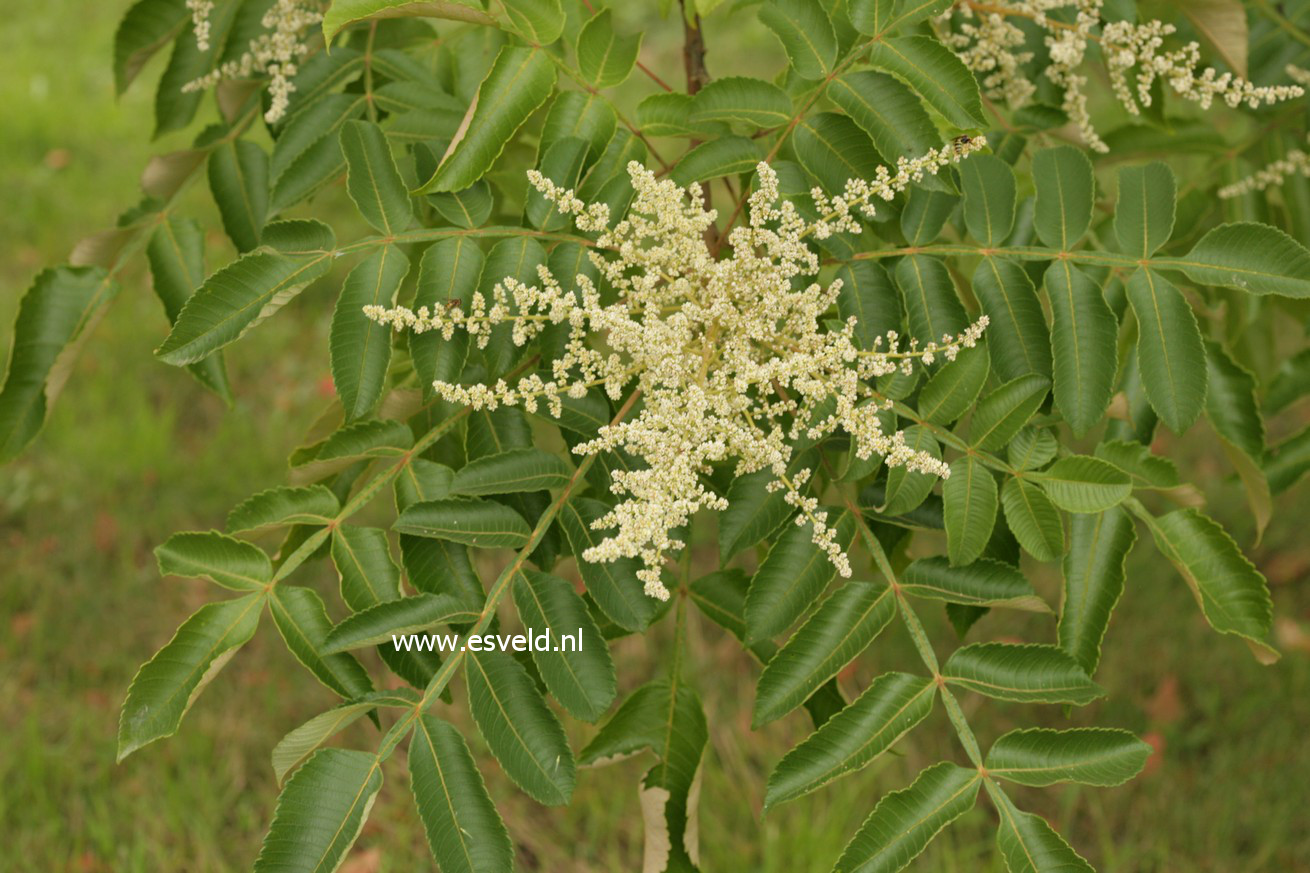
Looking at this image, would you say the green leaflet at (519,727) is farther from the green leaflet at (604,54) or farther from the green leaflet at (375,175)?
the green leaflet at (604,54)

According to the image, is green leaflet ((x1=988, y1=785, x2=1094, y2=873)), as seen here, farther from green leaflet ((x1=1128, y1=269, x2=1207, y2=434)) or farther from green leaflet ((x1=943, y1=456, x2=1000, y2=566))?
green leaflet ((x1=1128, y1=269, x2=1207, y2=434))

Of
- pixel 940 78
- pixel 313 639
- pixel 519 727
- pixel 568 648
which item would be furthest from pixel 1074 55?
pixel 313 639

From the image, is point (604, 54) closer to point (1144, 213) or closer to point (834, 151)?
point (834, 151)

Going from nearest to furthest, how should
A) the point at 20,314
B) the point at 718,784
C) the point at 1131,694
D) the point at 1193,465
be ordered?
the point at 20,314, the point at 718,784, the point at 1131,694, the point at 1193,465

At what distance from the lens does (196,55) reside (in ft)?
7.20

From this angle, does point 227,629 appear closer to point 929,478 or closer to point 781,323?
point 781,323

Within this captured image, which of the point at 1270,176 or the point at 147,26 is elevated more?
the point at 147,26

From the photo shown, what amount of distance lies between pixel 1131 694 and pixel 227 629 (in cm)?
309

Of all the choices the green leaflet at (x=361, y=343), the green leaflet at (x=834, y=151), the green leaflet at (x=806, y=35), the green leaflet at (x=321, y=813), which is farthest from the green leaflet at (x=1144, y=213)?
the green leaflet at (x=321, y=813)

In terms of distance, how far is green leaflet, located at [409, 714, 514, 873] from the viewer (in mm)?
1424

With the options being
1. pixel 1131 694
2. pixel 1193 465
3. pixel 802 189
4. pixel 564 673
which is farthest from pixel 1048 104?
pixel 1193 465

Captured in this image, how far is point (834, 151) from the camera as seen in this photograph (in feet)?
5.55

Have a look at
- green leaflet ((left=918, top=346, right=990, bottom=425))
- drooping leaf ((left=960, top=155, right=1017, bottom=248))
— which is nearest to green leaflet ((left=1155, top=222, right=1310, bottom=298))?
drooping leaf ((left=960, top=155, right=1017, bottom=248))

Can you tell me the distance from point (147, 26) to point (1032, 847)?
2.01m
